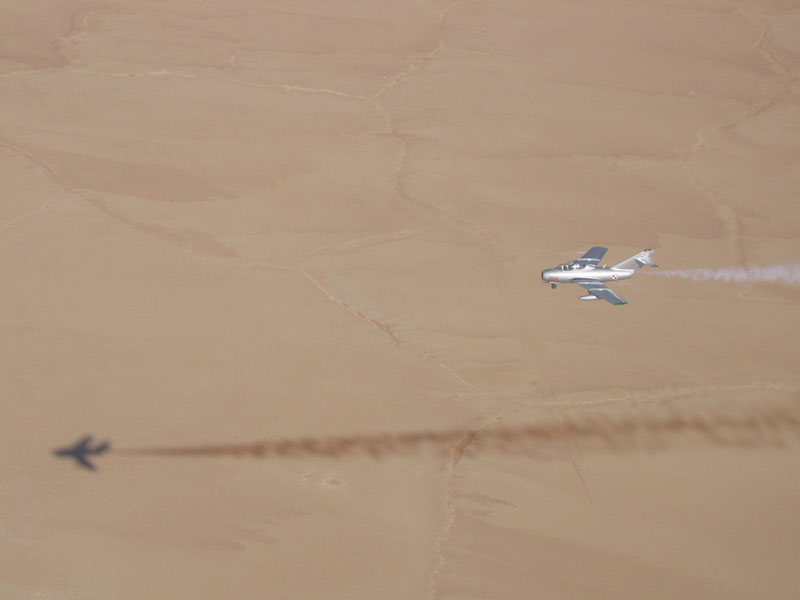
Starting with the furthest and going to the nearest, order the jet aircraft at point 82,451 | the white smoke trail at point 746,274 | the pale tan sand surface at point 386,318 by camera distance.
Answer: the white smoke trail at point 746,274, the jet aircraft at point 82,451, the pale tan sand surface at point 386,318

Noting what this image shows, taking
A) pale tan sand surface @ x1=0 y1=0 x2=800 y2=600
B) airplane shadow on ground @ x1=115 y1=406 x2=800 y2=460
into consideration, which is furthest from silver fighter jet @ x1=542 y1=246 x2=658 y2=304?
airplane shadow on ground @ x1=115 y1=406 x2=800 y2=460

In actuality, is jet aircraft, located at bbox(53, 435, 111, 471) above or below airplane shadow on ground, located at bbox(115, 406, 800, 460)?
below

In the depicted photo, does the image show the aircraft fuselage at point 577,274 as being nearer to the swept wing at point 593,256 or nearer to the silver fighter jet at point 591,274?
the silver fighter jet at point 591,274

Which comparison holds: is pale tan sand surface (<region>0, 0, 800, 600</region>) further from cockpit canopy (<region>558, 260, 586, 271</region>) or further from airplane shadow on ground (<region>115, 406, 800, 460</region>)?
cockpit canopy (<region>558, 260, 586, 271</region>)

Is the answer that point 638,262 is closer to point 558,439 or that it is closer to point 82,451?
point 558,439

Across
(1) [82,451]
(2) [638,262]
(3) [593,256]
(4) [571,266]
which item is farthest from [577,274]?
(1) [82,451]

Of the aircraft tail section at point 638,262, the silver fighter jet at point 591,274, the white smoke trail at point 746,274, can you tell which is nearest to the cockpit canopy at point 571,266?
the silver fighter jet at point 591,274
